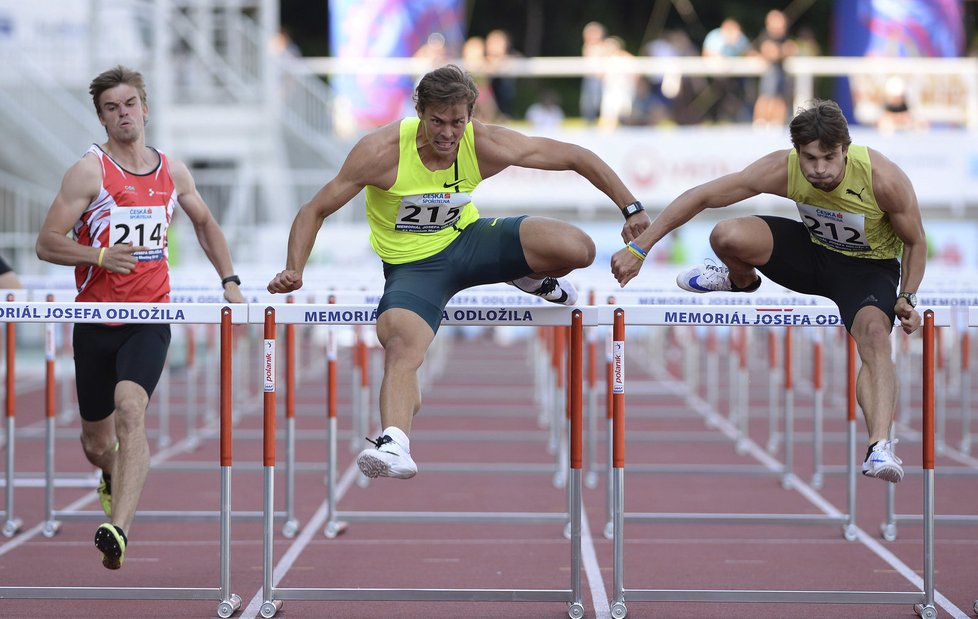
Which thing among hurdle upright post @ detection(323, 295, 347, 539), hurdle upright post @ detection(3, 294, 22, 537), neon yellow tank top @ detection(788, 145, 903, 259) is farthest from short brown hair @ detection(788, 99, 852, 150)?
hurdle upright post @ detection(3, 294, 22, 537)

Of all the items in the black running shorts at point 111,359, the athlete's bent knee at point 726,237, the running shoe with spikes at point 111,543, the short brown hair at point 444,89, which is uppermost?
the short brown hair at point 444,89

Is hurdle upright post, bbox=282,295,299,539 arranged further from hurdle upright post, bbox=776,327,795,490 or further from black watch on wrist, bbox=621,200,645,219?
hurdle upright post, bbox=776,327,795,490

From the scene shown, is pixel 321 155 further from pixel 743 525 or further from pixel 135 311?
pixel 135 311

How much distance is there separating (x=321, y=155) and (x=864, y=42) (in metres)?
9.51

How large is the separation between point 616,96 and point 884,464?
19108 mm

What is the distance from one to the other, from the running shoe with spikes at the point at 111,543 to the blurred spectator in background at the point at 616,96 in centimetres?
1901

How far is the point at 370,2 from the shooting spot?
23453mm

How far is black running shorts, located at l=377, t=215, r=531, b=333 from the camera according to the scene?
586 centimetres

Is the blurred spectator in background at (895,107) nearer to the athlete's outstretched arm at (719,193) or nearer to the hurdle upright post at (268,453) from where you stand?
the athlete's outstretched arm at (719,193)

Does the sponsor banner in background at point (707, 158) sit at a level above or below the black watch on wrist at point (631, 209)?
above

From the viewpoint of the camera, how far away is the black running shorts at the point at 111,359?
620cm

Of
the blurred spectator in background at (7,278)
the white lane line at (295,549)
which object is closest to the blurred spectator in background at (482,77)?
the white lane line at (295,549)

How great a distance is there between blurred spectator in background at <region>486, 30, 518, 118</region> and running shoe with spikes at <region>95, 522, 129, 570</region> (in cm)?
1888

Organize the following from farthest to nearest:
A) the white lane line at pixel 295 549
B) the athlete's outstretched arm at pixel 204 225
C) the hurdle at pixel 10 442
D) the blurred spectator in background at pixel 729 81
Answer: the blurred spectator in background at pixel 729 81, the hurdle at pixel 10 442, the athlete's outstretched arm at pixel 204 225, the white lane line at pixel 295 549
